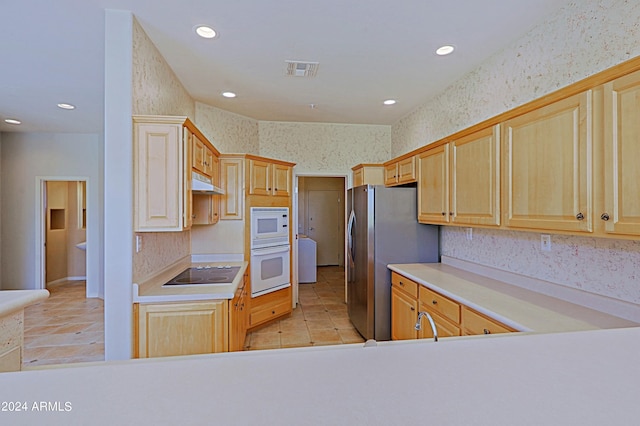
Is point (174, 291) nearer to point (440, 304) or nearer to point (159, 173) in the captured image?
point (159, 173)

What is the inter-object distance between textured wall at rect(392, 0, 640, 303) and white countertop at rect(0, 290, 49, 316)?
2525 mm

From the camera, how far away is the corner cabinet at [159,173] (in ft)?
6.89

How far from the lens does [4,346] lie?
2.72 ft

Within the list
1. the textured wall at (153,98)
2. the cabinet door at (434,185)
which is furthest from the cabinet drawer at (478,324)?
the textured wall at (153,98)

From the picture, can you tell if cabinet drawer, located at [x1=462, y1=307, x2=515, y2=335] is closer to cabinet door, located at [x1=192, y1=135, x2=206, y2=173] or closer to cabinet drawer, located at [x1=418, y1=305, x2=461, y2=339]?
cabinet drawer, located at [x1=418, y1=305, x2=461, y2=339]

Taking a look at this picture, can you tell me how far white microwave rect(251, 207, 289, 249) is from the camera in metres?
3.75

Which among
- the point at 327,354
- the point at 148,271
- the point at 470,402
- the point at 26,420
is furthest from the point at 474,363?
the point at 148,271

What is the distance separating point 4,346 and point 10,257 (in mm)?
6043

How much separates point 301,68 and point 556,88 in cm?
197

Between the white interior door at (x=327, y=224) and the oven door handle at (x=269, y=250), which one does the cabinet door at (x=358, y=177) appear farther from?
the white interior door at (x=327, y=224)

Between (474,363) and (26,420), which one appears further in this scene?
(474,363)

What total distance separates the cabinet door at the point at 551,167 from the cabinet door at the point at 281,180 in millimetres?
2653

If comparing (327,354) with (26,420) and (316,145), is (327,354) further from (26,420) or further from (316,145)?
(316,145)

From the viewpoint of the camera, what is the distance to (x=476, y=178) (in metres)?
2.36
